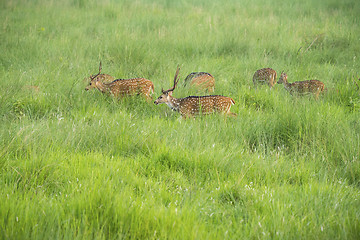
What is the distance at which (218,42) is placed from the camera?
980cm

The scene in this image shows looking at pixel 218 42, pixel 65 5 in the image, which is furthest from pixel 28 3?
pixel 218 42

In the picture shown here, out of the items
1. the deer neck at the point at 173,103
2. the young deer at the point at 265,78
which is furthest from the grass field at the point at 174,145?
the young deer at the point at 265,78

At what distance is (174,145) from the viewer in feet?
14.9

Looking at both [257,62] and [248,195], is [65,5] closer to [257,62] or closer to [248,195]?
[257,62]

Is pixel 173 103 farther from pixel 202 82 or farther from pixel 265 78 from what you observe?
pixel 265 78

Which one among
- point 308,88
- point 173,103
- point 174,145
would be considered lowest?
point 174,145

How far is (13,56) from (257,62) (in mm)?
5450

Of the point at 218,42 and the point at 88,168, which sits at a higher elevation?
the point at 218,42

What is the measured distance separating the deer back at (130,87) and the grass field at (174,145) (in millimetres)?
149

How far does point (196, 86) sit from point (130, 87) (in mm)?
1145

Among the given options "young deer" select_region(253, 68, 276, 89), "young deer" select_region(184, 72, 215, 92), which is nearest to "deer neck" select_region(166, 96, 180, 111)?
"young deer" select_region(184, 72, 215, 92)

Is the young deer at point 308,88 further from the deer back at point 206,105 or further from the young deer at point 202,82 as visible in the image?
the deer back at point 206,105

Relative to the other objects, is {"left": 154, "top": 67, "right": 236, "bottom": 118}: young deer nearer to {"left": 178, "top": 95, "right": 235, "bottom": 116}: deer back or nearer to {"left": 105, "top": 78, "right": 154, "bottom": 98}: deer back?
{"left": 178, "top": 95, "right": 235, "bottom": 116}: deer back

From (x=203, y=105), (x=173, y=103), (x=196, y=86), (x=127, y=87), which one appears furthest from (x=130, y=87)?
(x=203, y=105)
